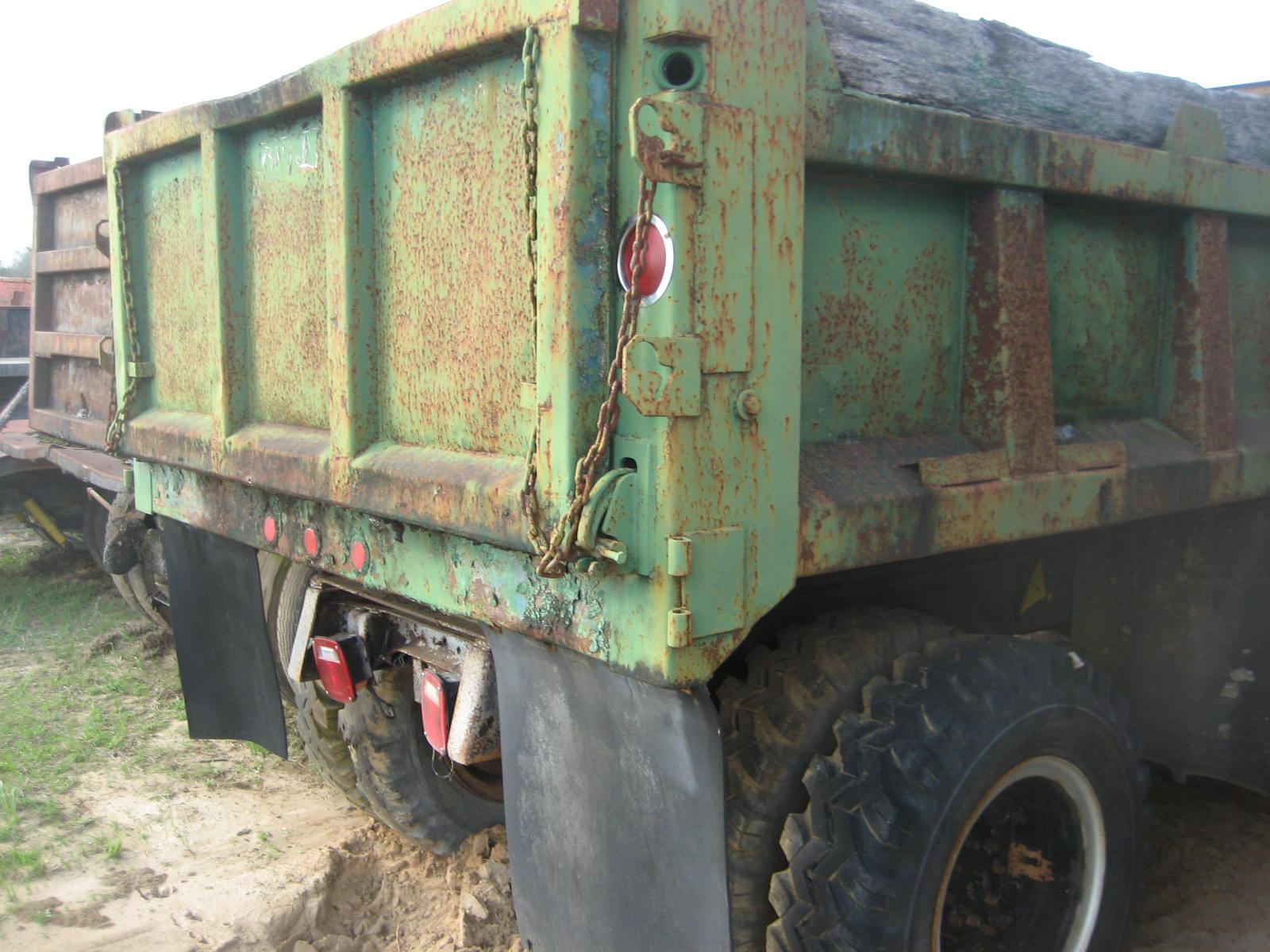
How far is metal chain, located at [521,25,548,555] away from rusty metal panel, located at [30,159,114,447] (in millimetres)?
4024

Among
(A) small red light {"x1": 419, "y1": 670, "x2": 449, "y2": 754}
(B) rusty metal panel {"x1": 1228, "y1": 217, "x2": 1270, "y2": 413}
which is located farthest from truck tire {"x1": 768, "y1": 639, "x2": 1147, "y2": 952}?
(B) rusty metal panel {"x1": 1228, "y1": 217, "x2": 1270, "y2": 413}

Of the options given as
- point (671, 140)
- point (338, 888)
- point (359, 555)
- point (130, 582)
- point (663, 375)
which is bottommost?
point (338, 888)

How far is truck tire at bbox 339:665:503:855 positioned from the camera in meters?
3.15

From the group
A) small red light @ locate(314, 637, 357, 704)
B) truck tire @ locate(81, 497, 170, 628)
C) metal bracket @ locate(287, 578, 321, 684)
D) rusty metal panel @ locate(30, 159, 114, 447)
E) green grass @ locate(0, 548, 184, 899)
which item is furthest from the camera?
rusty metal panel @ locate(30, 159, 114, 447)

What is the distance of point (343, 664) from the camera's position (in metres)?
2.77

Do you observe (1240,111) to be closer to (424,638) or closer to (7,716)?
(424,638)

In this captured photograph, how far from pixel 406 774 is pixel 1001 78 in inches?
92.3

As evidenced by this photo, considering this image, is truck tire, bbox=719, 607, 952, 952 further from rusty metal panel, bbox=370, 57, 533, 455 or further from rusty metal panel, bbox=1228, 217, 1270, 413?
rusty metal panel, bbox=1228, 217, 1270, 413

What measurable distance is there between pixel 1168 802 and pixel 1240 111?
2084 mm

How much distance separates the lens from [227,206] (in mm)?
2812

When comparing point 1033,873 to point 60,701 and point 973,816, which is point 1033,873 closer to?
point 973,816

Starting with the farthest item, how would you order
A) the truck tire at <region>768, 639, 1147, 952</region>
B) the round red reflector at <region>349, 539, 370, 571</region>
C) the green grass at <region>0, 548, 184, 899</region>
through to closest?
1. the green grass at <region>0, 548, 184, 899</region>
2. the round red reflector at <region>349, 539, 370, 571</region>
3. the truck tire at <region>768, 639, 1147, 952</region>

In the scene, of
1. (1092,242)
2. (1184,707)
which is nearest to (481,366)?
(1092,242)

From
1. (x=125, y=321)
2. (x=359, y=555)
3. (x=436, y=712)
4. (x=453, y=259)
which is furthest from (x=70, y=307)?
(x=453, y=259)
